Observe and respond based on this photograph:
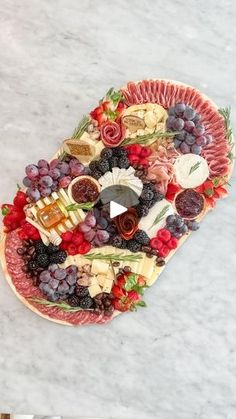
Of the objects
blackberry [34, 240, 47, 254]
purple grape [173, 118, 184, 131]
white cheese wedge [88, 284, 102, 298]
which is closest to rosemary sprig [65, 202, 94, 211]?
blackberry [34, 240, 47, 254]

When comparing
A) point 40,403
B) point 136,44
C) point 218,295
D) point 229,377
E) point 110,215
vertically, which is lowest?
point 40,403

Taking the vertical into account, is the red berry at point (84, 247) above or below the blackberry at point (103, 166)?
below

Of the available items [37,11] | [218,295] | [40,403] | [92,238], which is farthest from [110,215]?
[37,11]

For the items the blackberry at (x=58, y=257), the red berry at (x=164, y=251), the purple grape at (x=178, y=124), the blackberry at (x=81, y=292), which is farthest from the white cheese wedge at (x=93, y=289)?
the purple grape at (x=178, y=124)

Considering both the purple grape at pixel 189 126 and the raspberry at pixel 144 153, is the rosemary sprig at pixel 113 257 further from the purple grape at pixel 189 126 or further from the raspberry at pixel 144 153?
the purple grape at pixel 189 126

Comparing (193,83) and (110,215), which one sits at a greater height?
(193,83)

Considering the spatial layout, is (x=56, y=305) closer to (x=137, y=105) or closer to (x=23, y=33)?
(x=137, y=105)

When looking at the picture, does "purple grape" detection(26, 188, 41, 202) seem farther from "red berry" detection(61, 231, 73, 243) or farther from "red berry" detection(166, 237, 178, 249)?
"red berry" detection(166, 237, 178, 249)
